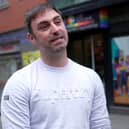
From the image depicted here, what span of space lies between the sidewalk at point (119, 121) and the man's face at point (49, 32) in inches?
332

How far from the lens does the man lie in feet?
8.61

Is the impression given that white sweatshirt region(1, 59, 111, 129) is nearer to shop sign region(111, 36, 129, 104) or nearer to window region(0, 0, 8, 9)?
shop sign region(111, 36, 129, 104)

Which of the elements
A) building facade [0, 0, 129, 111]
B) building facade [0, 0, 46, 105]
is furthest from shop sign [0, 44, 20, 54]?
building facade [0, 0, 129, 111]

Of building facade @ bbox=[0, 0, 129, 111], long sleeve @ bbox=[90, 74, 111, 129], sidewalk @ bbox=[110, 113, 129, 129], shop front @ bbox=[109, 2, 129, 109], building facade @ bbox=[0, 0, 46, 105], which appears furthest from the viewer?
building facade @ bbox=[0, 0, 46, 105]

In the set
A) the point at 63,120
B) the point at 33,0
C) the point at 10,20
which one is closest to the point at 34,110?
the point at 63,120

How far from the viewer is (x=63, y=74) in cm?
279

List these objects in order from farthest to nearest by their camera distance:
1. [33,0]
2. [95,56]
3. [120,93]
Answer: [33,0]
[95,56]
[120,93]

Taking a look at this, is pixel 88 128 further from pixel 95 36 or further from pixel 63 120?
pixel 95 36

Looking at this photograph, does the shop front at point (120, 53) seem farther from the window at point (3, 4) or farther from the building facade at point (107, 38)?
the window at point (3, 4)

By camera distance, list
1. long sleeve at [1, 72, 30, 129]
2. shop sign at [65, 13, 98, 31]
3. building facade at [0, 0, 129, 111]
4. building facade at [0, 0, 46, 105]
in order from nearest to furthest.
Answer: long sleeve at [1, 72, 30, 129] < building facade at [0, 0, 129, 111] < shop sign at [65, 13, 98, 31] < building facade at [0, 0, 46, 105]

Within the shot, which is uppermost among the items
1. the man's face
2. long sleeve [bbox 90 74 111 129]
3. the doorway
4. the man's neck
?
the doorway

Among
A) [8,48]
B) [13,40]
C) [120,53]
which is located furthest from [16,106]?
[8,48]

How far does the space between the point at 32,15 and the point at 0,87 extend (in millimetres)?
17419

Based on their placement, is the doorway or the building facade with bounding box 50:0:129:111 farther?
the doorway
